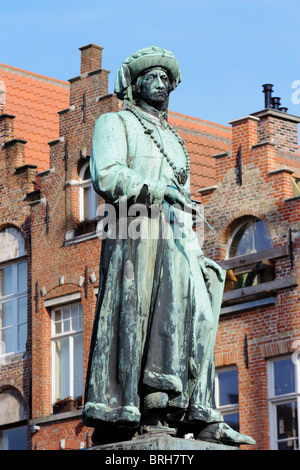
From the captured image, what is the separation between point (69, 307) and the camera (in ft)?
84.8

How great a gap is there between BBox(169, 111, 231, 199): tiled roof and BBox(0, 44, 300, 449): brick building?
5 centimetres

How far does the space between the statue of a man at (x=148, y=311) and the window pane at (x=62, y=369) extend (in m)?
17.3

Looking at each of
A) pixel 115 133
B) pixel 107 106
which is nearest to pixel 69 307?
pixel 107 106

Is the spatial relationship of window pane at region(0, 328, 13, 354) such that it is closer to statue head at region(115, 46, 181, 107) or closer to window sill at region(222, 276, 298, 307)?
window sill at region(222, 276, 298, 307)

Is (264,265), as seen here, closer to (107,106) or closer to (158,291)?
(107,106)

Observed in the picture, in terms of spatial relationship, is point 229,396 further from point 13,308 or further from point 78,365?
point 13,308

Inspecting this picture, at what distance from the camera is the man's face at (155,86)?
862cm

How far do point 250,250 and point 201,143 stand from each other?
6.69 meters

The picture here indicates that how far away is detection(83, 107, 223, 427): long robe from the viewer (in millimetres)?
8000

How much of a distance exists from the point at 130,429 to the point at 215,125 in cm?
2464

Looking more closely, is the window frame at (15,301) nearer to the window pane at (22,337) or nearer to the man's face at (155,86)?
the window pane at (22,337)

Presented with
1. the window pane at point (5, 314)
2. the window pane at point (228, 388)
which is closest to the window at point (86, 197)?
the window pane at point (5, 314)

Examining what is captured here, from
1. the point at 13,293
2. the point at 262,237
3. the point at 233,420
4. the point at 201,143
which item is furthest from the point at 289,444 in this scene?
the point at 201,143

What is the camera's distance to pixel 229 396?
23.0 meters
